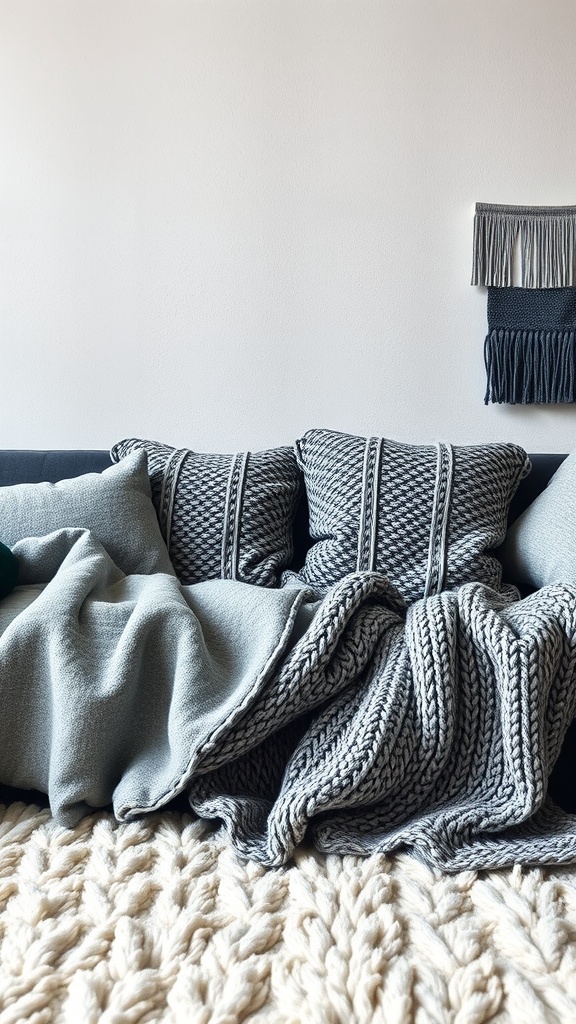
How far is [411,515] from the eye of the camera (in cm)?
142

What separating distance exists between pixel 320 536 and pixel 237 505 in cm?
18

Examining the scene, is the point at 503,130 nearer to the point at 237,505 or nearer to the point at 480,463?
the point at 480,463

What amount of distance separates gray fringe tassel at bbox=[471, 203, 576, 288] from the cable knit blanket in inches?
41.0

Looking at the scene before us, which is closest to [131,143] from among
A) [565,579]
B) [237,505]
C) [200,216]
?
[200,216]

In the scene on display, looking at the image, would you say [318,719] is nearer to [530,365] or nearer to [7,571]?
[7,571]

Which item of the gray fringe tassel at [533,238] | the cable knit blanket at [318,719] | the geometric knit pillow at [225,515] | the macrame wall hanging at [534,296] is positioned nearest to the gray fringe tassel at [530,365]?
the macrame wall hanging at [534,296]

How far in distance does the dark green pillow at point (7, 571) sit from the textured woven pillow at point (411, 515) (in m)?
0.54

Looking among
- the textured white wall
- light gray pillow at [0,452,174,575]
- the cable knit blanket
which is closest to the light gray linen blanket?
the cable knit blanket

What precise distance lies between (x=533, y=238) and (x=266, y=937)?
1650 mm

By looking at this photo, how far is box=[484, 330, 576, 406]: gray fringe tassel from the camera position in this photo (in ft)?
5.95

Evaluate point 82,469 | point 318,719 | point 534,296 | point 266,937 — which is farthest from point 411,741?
point 534,296

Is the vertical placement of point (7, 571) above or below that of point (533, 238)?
below

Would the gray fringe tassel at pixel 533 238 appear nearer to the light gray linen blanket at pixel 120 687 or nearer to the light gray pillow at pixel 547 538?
the light gray pillow at pixel 547 538

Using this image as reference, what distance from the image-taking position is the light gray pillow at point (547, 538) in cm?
135
